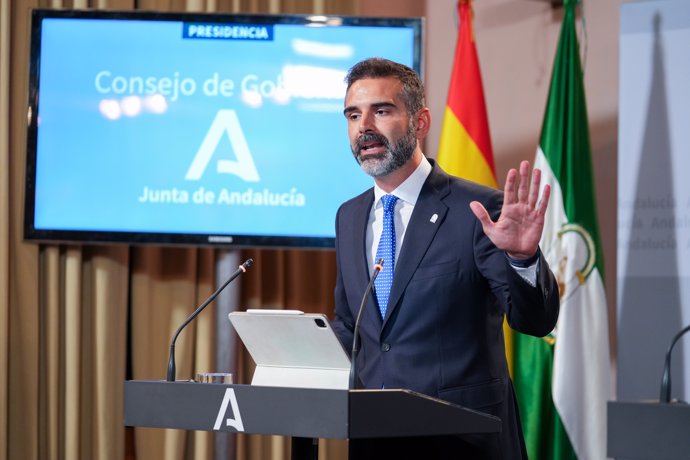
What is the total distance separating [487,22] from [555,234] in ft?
4.83

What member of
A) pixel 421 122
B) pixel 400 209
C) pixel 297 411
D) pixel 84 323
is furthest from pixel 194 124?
pixel 297 411

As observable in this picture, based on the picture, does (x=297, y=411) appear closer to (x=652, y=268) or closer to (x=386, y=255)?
(x=386, y=255)

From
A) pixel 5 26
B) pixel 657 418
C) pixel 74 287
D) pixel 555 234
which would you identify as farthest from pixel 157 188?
pixel 657 418

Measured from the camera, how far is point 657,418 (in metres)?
1.97

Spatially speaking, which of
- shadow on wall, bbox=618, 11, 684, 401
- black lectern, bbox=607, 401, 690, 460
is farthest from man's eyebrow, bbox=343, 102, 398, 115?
shadow on wall, bbox=618, 11, 684, 401

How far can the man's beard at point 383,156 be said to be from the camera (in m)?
2.87

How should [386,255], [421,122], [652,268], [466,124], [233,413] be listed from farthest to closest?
[466,124] → [652,268] → [421,122] → [386,255] → [233,413]

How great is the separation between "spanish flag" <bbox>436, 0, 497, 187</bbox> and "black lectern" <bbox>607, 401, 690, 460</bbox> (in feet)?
8.40

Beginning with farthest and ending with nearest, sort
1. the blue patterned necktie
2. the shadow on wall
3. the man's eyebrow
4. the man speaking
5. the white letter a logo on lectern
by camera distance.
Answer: the shadow on wall, the man's eyebrow, the blue patterned necktie, the man speaking, the white letter a logo on lectern

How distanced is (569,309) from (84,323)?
2.29 metres

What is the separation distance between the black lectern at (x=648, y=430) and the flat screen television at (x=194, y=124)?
234 centimetres

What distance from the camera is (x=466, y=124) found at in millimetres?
4562

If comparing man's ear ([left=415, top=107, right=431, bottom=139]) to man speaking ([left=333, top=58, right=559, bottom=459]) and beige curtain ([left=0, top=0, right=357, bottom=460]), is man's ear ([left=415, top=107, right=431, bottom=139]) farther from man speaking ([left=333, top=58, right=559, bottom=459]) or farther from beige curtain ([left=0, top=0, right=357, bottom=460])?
beige curtain ([left=0, top=0, right=357, bottom=460])

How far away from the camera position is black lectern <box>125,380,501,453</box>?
198 centimetres
